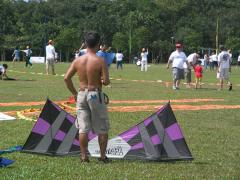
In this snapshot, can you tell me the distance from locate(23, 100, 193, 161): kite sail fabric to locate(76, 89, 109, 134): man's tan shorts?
57cm

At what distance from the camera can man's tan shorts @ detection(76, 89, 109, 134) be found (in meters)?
7.36

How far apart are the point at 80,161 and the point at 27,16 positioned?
105572 mm

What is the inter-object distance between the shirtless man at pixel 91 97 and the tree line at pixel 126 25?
8017 cm

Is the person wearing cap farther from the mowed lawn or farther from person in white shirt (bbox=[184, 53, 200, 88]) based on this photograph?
the mowed lawn

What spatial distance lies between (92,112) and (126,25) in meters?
93.1

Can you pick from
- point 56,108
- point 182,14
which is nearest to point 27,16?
point 182,14

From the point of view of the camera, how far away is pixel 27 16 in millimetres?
110438

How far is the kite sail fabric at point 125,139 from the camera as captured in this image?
7.65m

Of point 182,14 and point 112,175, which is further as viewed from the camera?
point 182,14

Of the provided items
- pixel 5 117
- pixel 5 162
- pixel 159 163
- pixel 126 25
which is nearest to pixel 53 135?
pixel 5 162

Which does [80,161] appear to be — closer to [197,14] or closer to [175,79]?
[175,79]

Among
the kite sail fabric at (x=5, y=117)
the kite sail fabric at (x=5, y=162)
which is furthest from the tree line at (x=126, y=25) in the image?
the kite sail fabric at (x=5, y=162)

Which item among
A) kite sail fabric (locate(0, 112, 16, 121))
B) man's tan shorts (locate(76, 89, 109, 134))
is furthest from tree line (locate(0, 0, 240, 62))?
man's tan shorts (locate(76, 89, 109, 134))

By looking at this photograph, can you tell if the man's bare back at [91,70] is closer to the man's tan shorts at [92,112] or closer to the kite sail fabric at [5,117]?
the man's tan shorts at [92,112]
